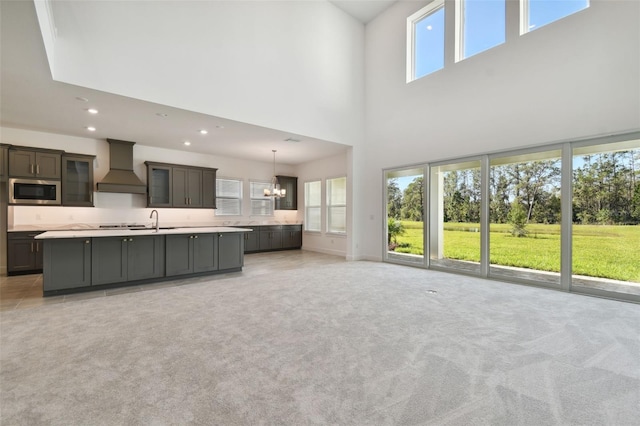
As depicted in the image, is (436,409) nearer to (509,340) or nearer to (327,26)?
(509,340)

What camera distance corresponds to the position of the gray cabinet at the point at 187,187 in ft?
24.3

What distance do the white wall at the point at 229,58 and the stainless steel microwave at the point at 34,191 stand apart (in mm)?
3345

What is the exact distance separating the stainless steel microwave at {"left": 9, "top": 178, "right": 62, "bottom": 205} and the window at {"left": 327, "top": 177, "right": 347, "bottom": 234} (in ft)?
21.4

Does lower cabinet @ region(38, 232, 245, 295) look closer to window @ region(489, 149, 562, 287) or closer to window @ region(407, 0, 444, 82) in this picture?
window @ region(489, 149, 562, 287)

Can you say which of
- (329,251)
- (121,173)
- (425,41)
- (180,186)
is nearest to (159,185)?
(180,186)

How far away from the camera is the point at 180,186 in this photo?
7.49 meters

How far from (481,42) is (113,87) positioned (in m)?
6.41

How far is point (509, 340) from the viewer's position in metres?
2.63

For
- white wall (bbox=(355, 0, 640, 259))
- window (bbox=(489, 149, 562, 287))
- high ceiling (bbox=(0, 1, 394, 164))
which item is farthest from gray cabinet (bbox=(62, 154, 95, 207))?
window (bbox=(489, 149, 562, 287))

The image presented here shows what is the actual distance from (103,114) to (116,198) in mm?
2656

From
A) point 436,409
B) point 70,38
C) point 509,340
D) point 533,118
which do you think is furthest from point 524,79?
point 70,38

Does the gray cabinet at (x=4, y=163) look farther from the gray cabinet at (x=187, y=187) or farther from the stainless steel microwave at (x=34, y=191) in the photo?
the gray cabinet at (x=187, y=187)

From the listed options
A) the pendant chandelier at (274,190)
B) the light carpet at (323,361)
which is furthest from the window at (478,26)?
the pendant chandelier at (274,190)

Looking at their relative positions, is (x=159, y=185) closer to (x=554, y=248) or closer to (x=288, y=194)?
(x=288, y=194)
